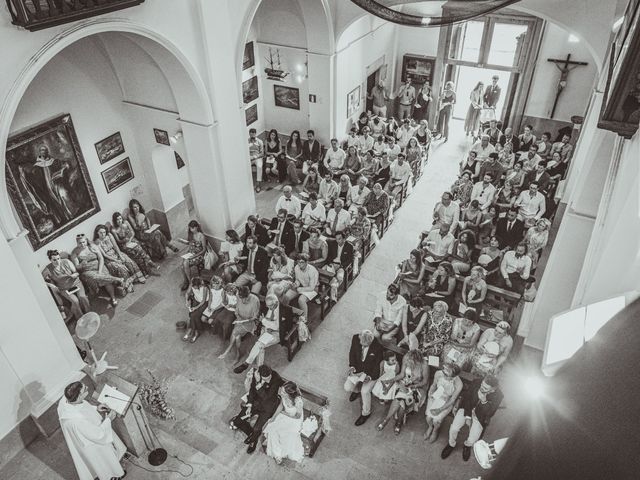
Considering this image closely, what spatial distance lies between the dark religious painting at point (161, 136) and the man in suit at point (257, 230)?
7.71 feet

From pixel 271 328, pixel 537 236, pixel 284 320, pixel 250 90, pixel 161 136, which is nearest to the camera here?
pixel 284 320

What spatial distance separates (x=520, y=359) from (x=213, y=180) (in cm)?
644

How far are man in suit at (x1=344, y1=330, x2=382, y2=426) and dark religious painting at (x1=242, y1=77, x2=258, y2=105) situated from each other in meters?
8.75

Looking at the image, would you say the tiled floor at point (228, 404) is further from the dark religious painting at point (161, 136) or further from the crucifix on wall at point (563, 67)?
the crucifix on wall at point (563, 67)

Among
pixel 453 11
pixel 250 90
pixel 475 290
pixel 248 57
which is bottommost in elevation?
pixel 475 290

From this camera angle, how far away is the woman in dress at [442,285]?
8.33m

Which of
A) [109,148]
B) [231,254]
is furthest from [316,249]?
[109,148]

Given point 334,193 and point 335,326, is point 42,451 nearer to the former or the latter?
point 335,326

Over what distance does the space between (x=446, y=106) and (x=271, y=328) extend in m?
10.5

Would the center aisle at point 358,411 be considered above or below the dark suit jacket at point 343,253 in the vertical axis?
below

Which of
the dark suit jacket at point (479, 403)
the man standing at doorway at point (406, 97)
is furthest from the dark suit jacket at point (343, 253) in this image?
the man standing at doorway at point (406, 97)

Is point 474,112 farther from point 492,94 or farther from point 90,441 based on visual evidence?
point 90,441

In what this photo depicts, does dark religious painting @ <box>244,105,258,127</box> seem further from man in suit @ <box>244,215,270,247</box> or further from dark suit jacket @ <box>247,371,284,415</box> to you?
dark suit jacket @ <box>247,371,284,415</box>

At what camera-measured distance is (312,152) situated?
13.4 metres
